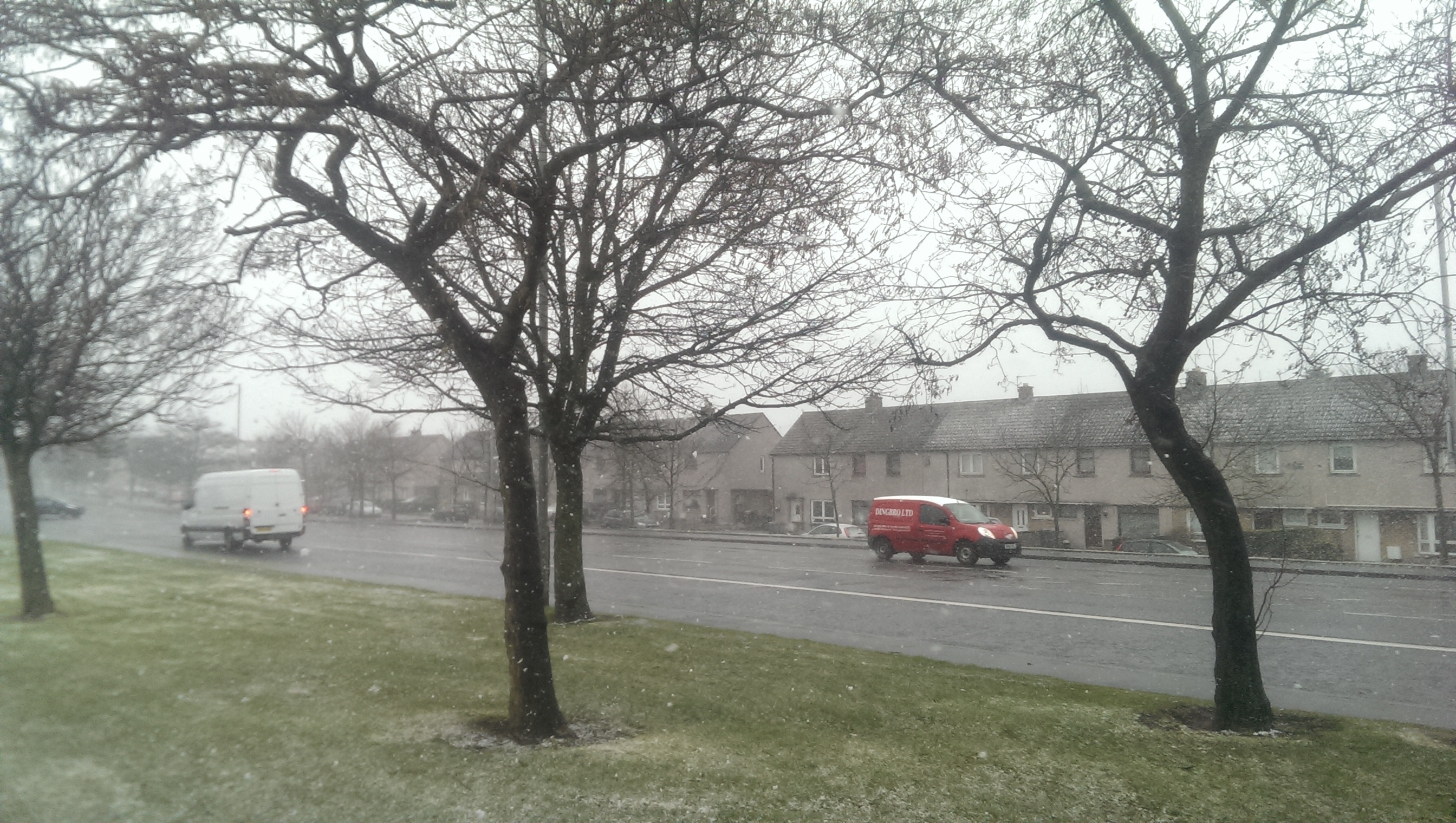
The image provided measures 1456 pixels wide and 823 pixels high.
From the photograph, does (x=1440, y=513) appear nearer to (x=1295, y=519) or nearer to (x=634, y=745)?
(x=1295, y=519)

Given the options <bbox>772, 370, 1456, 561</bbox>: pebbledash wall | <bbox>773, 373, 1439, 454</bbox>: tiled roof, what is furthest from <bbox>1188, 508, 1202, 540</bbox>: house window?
<bbox>773, 373, 1439, 454</bbox>: tiled roof

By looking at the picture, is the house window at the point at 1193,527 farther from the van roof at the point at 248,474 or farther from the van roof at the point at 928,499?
the van roof at the point at 248,474

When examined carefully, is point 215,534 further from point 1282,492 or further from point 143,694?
point 1282,492

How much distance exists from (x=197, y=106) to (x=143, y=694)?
454 cm

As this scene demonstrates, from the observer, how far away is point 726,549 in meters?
28.0

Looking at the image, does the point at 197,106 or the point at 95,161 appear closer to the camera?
the point at 197,106

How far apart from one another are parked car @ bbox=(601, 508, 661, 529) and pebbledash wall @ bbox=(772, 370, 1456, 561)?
49.3 feet

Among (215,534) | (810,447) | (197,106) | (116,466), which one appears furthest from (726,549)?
(197,106)

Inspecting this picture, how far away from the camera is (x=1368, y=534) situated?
26.4 m

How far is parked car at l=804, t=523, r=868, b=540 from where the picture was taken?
29.7 meters

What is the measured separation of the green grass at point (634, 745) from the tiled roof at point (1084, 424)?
9.80 m

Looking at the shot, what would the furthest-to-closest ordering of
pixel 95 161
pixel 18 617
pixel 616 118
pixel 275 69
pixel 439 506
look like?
1. pixel 439 506
2. pixel 18 617
3. pixel 616 118
4. pixel 95 161
5. pixel 275 69

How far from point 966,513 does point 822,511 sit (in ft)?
39.1

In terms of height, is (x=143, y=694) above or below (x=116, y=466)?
below
